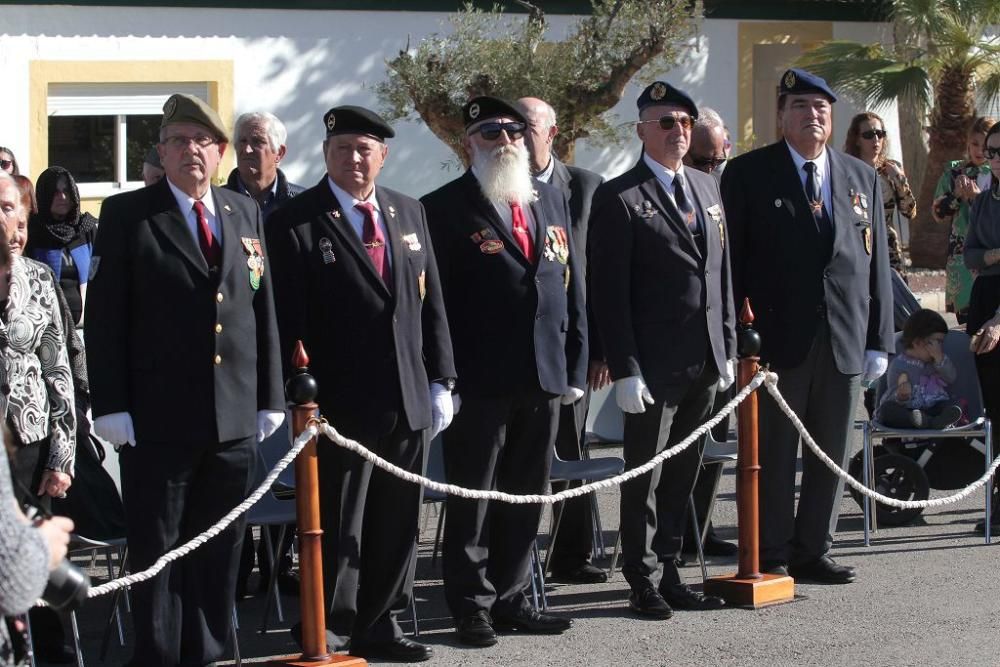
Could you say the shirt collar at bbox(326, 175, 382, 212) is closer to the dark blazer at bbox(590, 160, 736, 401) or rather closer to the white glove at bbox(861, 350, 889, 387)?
the dark blazer at bbox(590, 160, 736, 401)

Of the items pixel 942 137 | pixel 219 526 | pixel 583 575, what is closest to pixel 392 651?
pixel 219 526

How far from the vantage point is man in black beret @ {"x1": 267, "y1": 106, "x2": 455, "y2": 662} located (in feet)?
19.8

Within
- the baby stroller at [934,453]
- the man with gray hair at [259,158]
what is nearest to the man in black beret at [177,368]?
the man with gray hair at [259,158]

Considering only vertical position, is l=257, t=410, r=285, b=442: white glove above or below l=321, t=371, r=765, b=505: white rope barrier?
above

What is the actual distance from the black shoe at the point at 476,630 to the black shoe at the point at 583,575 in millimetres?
1145

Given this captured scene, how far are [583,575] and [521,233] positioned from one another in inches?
72.1

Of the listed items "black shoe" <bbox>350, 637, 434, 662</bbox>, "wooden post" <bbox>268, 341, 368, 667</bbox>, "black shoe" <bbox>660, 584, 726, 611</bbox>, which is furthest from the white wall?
"wooden post" <bbox>268, 341, 368, 667</bbox>

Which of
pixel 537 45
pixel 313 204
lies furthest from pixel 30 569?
pixel 537 45

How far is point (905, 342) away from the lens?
8.82 metres

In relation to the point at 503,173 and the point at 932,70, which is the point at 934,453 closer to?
the point at 503,173

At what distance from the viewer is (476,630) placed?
6422 mm

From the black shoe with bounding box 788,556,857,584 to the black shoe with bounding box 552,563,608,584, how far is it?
0.87 m

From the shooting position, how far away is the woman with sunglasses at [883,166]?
31.4 feet

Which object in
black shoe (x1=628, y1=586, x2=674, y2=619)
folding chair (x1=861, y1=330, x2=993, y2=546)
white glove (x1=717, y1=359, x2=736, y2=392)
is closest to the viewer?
black shoe (x1=628, y1=586, x2=674, y2=619)
